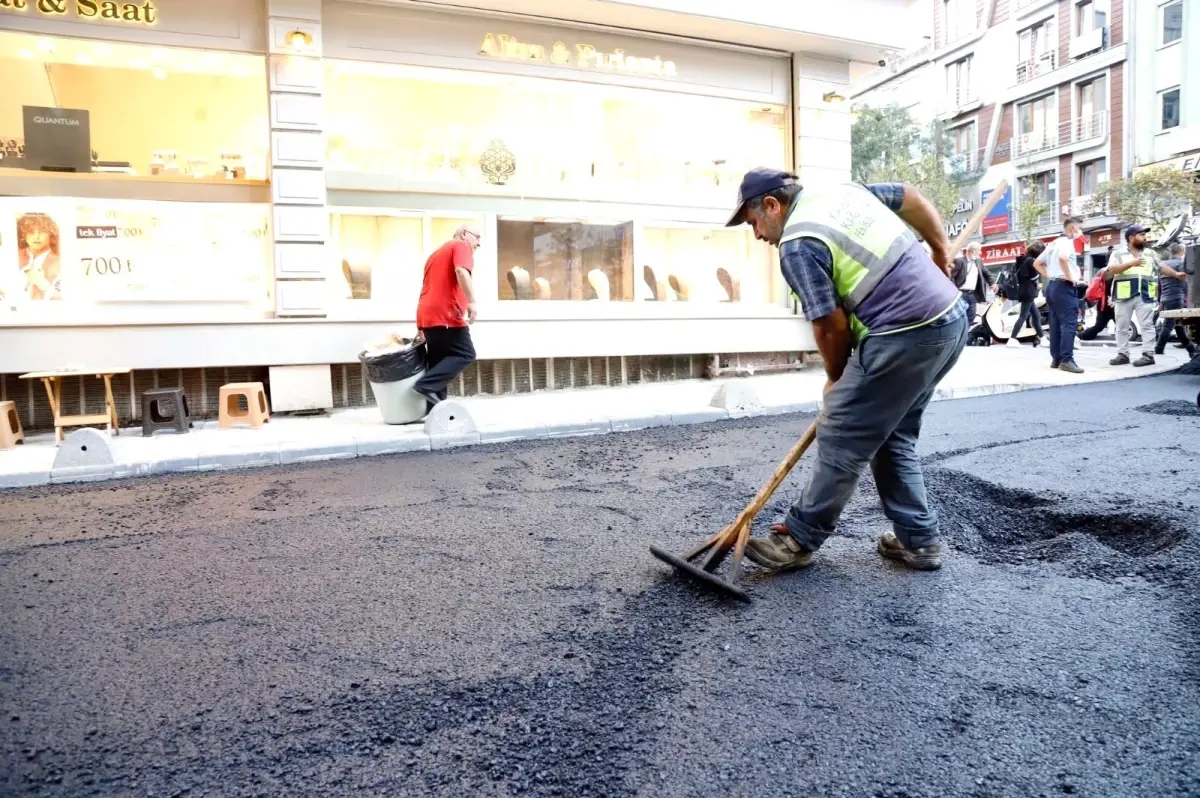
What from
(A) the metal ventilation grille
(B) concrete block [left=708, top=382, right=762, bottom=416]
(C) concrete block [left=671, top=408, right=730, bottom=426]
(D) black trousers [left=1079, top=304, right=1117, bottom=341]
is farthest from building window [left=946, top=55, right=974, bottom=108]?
(C) concrete block [left=671, top=408, right=730, bottom=426]

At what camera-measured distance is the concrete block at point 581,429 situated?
281 inches

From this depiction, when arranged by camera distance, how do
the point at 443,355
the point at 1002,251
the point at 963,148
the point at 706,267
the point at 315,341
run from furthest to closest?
1. the point at 963,148
2. the point at 1002,251
3. the point at 706,267
4. the point at 315,341
5. the point at 443,355

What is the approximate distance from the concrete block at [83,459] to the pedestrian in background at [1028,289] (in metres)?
13.5

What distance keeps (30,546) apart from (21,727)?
224 cm

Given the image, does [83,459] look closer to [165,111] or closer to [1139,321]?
[165,111]

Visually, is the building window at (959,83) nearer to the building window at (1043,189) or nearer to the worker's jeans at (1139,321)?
the building window at (1043,189)

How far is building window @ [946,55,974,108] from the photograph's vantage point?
3706 cm

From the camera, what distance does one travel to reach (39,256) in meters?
7.95

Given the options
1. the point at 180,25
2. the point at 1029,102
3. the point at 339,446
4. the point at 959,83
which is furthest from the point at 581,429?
the point at 959,83

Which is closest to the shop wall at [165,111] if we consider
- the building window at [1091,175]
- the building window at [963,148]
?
the building window at [1091,175]

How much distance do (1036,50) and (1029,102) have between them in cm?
199

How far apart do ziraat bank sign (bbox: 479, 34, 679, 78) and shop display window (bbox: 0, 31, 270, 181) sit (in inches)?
103

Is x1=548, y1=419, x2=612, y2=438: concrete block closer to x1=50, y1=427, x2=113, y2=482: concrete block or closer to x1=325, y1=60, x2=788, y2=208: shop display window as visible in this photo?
x1=50, y1=427, x2=113, y2=482: concrete block

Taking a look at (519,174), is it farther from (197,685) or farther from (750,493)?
(197,685)
